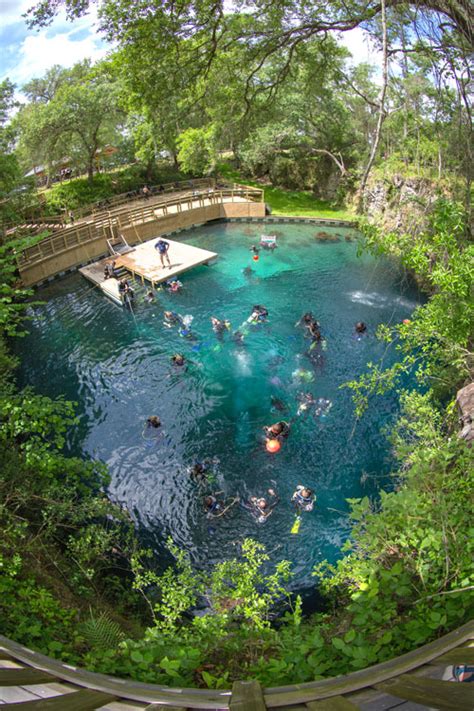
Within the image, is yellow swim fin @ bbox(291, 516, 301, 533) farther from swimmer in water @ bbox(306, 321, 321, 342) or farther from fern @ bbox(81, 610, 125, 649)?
swimmer in water @ bbox(306, 321, 321, 342)

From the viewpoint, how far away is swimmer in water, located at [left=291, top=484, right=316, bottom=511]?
10.7 m

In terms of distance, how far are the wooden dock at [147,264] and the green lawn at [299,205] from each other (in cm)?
1017

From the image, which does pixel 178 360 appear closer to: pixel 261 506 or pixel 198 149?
pixel 261 506

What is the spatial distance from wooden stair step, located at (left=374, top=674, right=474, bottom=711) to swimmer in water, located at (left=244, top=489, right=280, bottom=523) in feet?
28.5

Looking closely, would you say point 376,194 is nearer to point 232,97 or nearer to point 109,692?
point 232,97

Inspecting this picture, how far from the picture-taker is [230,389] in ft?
49.9

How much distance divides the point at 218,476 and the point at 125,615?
438cm

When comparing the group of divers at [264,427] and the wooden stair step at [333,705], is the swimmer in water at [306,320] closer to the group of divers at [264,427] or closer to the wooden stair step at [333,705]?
the group of divers at [264,427]

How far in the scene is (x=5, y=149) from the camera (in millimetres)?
23688

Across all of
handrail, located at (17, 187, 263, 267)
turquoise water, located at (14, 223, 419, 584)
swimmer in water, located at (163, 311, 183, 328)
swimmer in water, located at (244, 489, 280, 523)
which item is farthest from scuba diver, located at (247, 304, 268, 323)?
handrail, located at (17, 187, 263, 267)

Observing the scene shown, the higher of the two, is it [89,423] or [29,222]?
[29,222]

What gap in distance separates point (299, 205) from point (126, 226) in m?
14.3

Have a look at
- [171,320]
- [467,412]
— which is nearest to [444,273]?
[467,412]

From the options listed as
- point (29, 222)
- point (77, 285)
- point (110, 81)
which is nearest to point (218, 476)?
point (77, 285)
